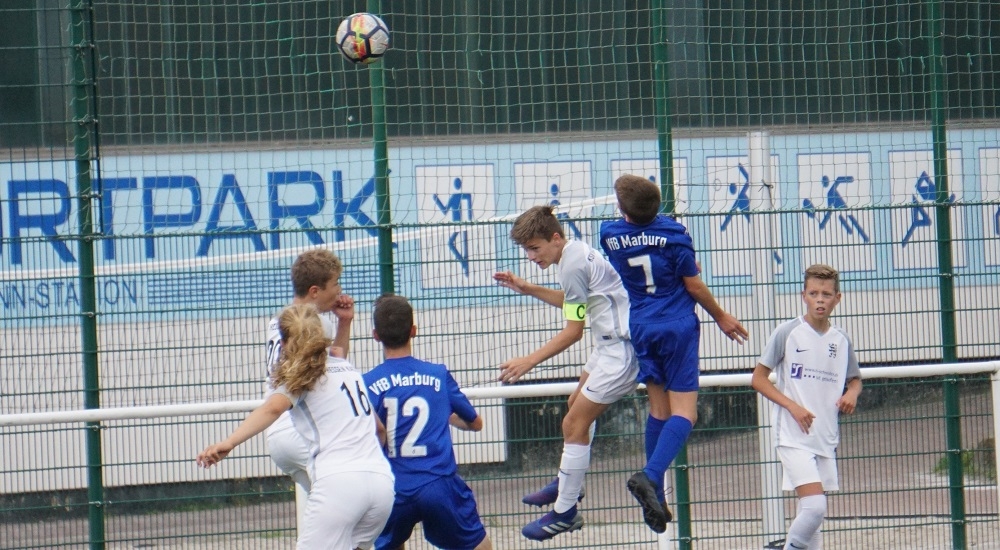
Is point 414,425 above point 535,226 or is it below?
below

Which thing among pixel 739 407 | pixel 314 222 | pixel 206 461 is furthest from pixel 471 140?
pixel 206 461

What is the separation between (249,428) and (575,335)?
1.87m

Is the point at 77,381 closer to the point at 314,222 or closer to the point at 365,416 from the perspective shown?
the point at 314,222

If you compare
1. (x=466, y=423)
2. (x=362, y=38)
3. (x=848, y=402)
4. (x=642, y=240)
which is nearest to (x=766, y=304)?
(x=848, y=402)

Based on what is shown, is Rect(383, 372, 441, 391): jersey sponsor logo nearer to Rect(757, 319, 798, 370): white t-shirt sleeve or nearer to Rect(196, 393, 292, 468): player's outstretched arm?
Rect(196, 393, 292, 468): player's outstretched arm

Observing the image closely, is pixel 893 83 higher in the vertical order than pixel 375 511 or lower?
higher

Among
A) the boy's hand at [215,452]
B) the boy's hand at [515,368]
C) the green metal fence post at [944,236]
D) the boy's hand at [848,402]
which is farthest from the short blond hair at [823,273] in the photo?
the boy's hand at [215,452]

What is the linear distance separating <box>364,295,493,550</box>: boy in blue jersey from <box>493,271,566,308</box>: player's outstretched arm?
66 centimetres

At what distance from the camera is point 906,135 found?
8461mm

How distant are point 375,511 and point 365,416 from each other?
0.41 metres

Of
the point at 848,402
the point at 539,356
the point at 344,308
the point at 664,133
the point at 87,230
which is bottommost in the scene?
the point at 848,402

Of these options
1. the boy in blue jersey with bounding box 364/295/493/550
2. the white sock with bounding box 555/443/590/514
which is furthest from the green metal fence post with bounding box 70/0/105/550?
the white sock with bounding box 555/443/590/514

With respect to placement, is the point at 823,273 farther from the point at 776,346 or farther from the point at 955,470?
the point at 955,470

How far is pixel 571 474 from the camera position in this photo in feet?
20.7
